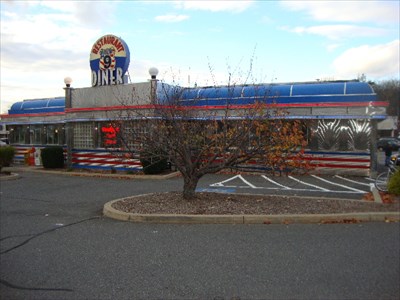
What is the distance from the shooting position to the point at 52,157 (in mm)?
20344

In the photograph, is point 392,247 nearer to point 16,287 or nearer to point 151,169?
point 16,287

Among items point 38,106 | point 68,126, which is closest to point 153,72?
point 68,126

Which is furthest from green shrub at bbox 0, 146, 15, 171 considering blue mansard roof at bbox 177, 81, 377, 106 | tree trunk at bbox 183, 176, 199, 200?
tree trunk at bbox 183, 176, 199, 200

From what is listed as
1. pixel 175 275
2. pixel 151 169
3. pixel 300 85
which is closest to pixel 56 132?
pixel 151 169

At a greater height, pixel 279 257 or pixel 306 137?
pixel 306 137

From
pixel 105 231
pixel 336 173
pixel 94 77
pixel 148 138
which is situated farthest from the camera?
pixel 94 77

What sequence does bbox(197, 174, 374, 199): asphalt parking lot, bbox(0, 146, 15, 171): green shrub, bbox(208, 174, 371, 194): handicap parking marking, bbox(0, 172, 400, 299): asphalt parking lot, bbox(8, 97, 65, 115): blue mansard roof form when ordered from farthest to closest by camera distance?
bbox(8, 97, 65, 115): blue mansard roof, bbox(0, 146, 15, 171): green shrub, bbox(208, 174, 371, 194): handicap parking marking, bbox(197, 174, 374, 199): asphalt parking lot, bbox(0, 172, 400, 299): asphalt parking lot

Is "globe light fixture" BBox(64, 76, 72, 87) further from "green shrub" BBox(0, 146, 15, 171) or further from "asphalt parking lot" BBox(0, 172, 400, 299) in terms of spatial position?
"asphalt parking lot" BBox(0, 172, 400, 299)

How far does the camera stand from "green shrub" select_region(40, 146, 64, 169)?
66.6 ft

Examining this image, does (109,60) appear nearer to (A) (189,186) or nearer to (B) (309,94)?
(B) (309,94)

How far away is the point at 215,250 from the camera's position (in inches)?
235

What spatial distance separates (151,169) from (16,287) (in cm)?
1209

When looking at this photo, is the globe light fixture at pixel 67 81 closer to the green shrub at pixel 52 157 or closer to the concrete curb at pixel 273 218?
the green shrub at pixel 52 157

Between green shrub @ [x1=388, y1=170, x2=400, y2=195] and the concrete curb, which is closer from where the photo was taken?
the concrete curb
